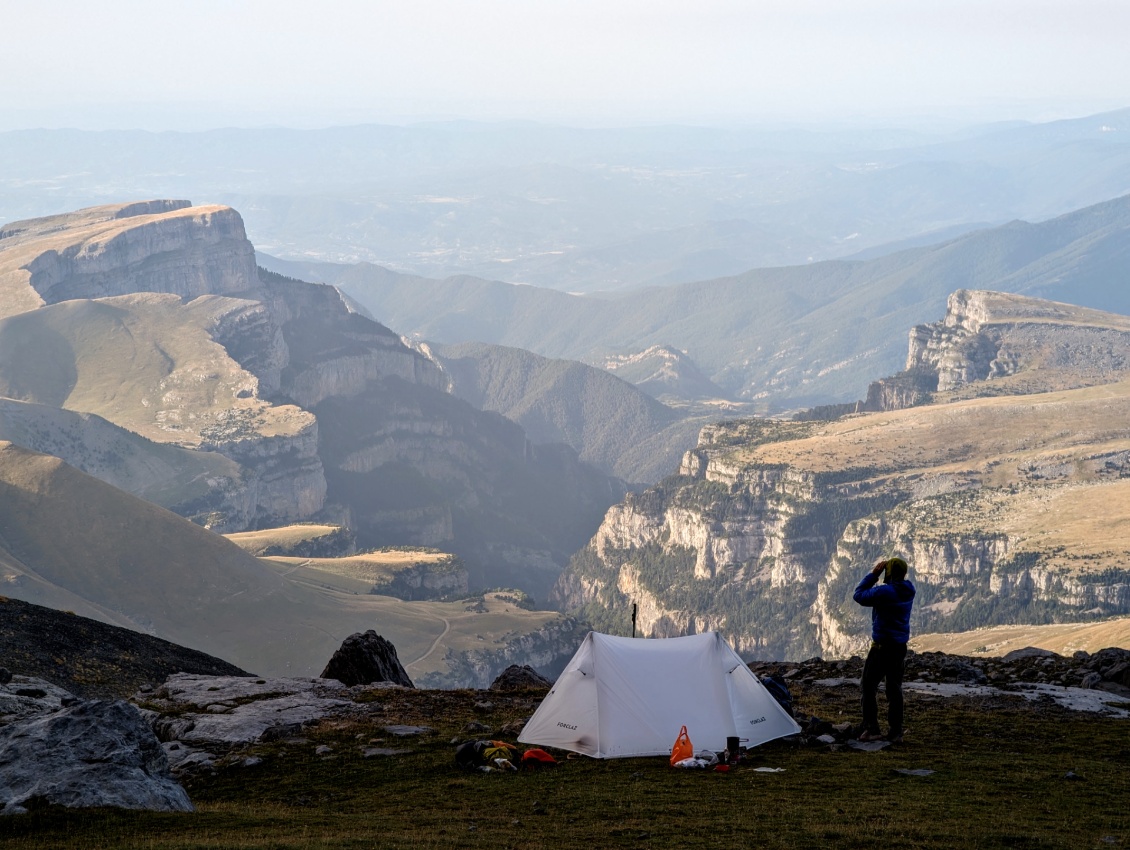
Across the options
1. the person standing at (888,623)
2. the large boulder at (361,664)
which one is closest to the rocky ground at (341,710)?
the person standing at (888,623)

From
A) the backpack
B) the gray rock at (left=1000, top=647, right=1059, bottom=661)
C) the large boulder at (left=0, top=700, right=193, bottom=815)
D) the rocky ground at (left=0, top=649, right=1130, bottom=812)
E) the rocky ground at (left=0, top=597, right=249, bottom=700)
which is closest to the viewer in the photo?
the large boulder at (left=0, top=700, right=193, bottom=815)

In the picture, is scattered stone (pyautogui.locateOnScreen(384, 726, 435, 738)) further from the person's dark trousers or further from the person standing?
the person standing

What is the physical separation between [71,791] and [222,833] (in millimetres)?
4507

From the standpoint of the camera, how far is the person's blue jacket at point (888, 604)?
38250mm

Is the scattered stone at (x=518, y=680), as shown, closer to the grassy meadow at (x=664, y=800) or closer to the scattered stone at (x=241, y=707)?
the scattered stone at (x=241, y=707)

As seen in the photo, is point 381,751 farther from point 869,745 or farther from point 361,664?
point 361,664

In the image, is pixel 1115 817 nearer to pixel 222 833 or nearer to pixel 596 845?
pixel 596 845

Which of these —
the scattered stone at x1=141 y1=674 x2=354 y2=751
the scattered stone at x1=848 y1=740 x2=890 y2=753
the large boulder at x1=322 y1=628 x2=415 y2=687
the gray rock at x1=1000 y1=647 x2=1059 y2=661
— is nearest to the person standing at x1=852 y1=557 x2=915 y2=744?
the scattered stone at x1=848 y1=740 x2=890 y2=753

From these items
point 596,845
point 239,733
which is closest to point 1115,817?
point 596,845

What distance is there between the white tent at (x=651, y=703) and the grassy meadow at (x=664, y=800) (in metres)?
0.74

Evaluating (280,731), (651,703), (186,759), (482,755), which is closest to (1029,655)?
(651,703)

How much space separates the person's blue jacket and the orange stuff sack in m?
6.25

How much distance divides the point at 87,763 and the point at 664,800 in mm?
14598

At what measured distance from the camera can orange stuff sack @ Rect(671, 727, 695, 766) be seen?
38.8 metres
